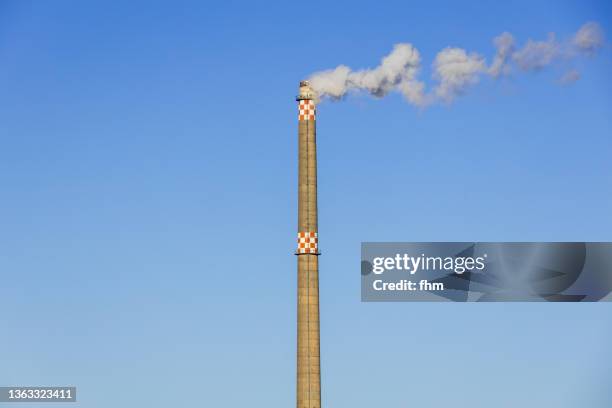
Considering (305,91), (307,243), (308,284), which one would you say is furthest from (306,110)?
(308,284)

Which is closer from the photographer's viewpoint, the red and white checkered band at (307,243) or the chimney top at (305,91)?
the red and white checkered band at (307,243)

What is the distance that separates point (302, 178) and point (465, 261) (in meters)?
12.9

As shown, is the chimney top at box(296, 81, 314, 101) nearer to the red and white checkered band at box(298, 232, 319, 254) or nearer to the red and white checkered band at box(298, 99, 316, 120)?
the red and white checkered band at box(298, 99, 316, 120)

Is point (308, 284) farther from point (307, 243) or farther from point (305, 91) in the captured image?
point (305, 91)

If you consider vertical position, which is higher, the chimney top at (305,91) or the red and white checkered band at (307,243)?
the chimney top at (305,91)

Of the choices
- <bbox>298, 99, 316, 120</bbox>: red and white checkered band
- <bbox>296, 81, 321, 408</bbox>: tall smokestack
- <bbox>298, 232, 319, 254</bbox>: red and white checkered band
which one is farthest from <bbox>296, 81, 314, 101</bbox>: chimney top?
<bbox>298, 232, 319, 254</bbox>: red and white checkered band

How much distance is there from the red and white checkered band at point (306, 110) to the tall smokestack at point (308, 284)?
1.54 metres

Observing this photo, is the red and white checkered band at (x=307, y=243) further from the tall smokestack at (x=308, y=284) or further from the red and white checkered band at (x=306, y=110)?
the red and white checkered band at (x=306, y=110)

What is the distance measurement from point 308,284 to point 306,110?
11.8 metres

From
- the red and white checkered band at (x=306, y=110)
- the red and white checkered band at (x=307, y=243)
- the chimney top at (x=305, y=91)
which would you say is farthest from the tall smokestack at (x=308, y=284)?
the chimney top at (x=305, y=91)

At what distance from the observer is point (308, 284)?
63031 millimetres

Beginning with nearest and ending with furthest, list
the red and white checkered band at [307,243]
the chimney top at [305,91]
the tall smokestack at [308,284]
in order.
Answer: the red and white checkered band at [307,243]
the tall smokestack at [308,284]
the chimney top at [305,91]

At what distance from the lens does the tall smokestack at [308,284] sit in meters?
62.8

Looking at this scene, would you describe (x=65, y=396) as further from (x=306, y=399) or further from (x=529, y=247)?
(x=529, y=247)
